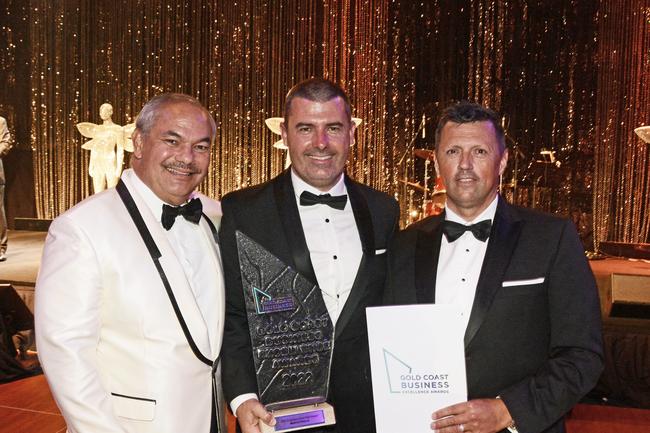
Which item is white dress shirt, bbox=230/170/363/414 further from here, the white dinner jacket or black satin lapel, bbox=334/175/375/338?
the white dinner jacket

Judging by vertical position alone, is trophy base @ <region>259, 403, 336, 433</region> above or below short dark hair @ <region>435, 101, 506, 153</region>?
below

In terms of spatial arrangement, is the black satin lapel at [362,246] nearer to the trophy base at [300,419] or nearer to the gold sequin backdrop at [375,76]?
the trophy base at [300,419]

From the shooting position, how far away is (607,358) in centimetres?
488

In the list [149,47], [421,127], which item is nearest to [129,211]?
[421,127]

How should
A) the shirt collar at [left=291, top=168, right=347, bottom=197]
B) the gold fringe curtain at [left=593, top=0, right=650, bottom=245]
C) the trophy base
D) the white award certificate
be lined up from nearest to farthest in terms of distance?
1. the white award certificate
2. the trophy base
3. the shirt collar at [left=291, top=168, right=347, bottom=197]
4. the gold fringe curtain at [left=593, top=0, right=650, bottom=245]

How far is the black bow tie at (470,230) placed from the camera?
1.88 m

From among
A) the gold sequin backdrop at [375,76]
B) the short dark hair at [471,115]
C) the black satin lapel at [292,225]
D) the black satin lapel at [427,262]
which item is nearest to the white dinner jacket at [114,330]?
the black satin lapel at [292,225]

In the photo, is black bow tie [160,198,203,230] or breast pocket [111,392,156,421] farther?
black bow tie [160,198,203,230]

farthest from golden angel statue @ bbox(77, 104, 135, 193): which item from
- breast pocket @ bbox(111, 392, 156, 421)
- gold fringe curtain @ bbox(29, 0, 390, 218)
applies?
breast pocket @ bbox(111, 392, 156, 421)

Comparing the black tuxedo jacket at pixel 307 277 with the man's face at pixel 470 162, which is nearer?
the man's face at pixel 470 162

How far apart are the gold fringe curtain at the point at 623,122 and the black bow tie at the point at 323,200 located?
8.25 meters

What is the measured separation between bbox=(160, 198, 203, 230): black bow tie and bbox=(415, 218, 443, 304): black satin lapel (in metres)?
0.80

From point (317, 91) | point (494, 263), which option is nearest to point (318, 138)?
point (317, 91)

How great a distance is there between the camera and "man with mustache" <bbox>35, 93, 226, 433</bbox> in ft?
5.57
